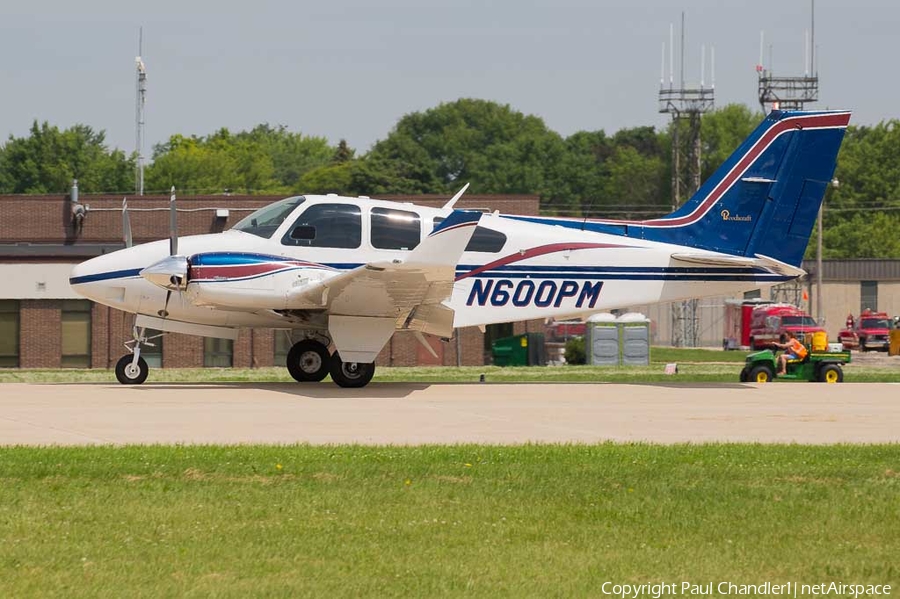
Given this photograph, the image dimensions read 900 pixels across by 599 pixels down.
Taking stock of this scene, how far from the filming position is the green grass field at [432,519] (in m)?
7.60

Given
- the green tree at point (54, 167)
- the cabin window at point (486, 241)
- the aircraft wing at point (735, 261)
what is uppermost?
the green tree at point (54, 167)

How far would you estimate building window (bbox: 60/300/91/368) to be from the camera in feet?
129

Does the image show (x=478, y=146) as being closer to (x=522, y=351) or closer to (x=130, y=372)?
(x=522, y=351)

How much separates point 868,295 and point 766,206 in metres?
56.3

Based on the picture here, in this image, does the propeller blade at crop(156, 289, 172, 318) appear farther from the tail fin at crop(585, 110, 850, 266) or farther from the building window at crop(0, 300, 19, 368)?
the building window at crop(0, 300, 19, 368)

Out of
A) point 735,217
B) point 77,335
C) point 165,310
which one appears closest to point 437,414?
point 165,310

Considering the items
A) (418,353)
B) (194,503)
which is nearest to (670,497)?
(194,503)

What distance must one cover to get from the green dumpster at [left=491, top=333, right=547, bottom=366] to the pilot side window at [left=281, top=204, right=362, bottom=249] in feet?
65.5

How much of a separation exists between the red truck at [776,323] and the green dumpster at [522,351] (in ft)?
58.7

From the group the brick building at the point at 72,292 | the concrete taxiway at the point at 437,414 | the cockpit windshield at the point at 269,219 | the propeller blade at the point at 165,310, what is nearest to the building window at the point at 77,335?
the brick building at the point at 72,292

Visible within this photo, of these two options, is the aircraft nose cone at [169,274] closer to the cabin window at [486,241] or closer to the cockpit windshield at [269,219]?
the cockpit windshield at [269,219]

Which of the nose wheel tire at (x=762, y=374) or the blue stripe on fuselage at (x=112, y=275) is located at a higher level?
the blue stripe on fuselage at (x=112, y=275)

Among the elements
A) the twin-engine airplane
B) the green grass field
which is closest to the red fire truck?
the twin-engine airplane

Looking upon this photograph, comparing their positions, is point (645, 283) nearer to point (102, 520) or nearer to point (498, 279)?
point (498, 279)
